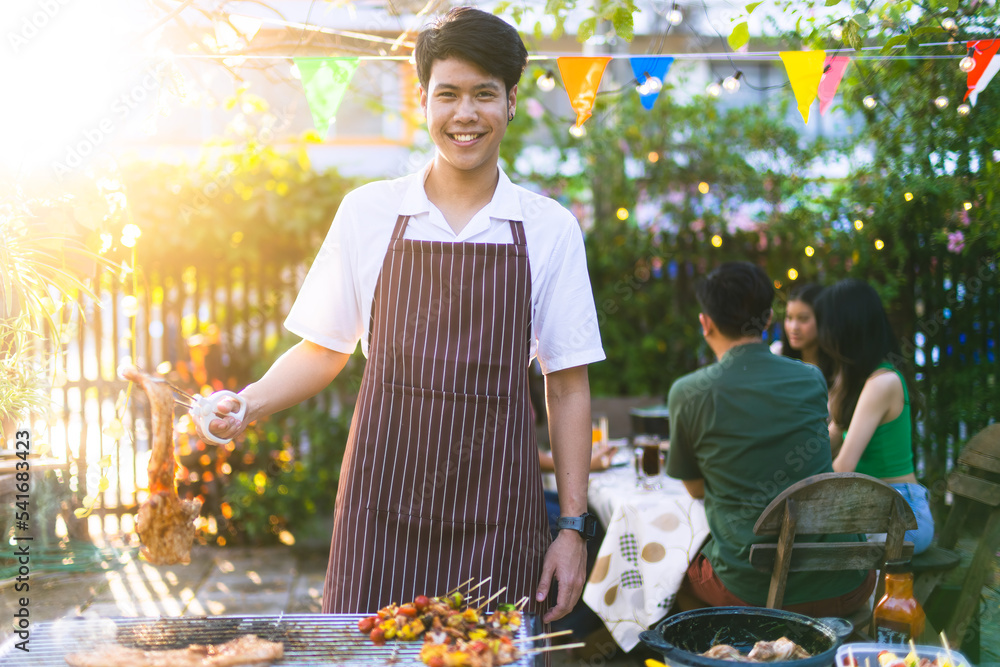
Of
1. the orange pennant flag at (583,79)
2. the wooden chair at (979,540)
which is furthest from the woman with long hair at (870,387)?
the orange pennant flag at (583,79)

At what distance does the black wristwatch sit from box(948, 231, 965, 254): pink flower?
355 centimetres

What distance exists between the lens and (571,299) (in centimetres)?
217

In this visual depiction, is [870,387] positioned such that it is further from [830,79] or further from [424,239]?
[424,239]

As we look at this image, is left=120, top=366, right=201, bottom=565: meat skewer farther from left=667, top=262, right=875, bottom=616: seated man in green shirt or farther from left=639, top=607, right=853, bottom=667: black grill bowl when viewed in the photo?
left=667, top=262, right=875, bottom=616: seated man in green shirt

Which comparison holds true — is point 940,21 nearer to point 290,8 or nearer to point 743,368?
point 743,368

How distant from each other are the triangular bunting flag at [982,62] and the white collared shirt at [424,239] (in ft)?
7.11

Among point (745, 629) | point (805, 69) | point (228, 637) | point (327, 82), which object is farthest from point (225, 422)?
point (805, 69)

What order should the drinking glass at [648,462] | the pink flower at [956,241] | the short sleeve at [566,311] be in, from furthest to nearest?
the pink flower at [956,241] → the drinking glass at [648,462] → the short sleeve at [566,311]

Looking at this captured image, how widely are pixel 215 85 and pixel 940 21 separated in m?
9.79

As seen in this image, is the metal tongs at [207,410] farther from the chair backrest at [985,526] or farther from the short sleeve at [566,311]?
the chair backrest at [985,526]

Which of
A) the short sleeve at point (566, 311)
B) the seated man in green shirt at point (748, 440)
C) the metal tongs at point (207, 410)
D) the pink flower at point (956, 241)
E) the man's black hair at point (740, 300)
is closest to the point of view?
the metal tongs at point (207, 410)

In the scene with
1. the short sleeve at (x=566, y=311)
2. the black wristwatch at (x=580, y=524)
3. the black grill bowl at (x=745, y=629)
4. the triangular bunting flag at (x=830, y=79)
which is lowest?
the black grill bowl at (x=745, y=629)

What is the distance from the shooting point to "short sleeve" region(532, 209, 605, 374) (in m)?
2.14

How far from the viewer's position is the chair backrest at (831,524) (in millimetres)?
2828
